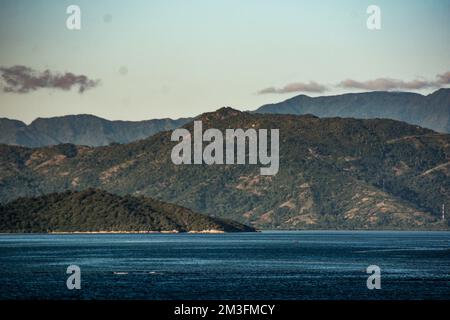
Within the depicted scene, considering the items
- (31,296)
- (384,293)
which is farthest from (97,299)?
(384,293)

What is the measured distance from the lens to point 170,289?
191m
